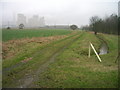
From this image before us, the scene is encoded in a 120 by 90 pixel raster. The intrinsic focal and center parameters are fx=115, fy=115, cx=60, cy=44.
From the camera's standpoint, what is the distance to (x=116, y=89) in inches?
211

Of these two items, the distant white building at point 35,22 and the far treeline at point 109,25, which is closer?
the far treeline at point 109,25

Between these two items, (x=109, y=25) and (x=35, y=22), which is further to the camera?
(x=35, y=22)

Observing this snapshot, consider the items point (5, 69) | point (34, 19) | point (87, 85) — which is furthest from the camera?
point (34, 19)

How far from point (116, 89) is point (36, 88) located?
12.3 ft

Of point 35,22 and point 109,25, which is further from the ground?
point 35,22

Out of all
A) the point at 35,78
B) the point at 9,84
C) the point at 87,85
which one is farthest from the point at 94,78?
the point at 9,84

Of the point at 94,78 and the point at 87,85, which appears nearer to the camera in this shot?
the point at 87,85

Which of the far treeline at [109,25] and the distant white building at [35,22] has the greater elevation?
the distant white building at [35,22]

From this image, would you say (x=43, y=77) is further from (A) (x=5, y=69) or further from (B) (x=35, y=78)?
(A) (x=5, y=69)

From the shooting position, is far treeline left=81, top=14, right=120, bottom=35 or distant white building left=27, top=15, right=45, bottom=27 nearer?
far treeline left=81, top=14, right=120, bottom=35

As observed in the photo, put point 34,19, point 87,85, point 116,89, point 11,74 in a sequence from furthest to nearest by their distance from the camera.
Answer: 1. point 34,19
2. point 11,74
3. point 87,85
4. point 116,89

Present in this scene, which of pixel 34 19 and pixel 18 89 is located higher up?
pixel 34 19

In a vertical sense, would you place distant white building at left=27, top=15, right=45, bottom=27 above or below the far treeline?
above

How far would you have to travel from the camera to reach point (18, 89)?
5395 mm
